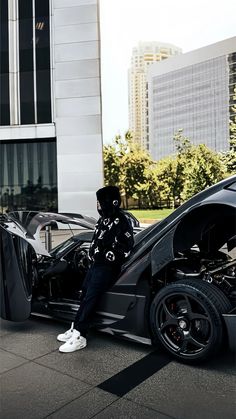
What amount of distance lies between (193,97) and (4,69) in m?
54.7

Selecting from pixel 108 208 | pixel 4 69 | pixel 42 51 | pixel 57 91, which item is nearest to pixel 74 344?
pixel 108 208

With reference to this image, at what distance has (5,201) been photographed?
2089 centimetres

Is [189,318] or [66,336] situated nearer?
[189,318]

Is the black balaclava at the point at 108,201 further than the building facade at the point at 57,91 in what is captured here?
No

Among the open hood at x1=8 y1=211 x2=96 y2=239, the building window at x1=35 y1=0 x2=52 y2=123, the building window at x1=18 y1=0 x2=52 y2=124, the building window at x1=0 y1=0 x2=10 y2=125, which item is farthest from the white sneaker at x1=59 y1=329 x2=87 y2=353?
the building window at x1=0 y1=0 x2=10 y2=125

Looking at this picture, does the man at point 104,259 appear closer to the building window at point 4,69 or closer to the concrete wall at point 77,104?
the concrete wall at point 77,104

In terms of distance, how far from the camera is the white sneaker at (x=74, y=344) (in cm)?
331

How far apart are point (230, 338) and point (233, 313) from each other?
18 cm

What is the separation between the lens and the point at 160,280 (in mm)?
3439

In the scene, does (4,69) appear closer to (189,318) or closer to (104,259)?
(104,259)

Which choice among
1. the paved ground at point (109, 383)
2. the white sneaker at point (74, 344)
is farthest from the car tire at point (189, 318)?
the white sneaker at point (74, 344)

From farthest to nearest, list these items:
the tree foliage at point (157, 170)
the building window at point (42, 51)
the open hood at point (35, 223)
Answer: the tree foliage at point (157, 170), the building window at point (42, 51), the open hood at point (35, 223)

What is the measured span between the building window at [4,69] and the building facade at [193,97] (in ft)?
127

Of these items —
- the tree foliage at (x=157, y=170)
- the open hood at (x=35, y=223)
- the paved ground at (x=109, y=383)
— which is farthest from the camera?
the tree foliage at (x=157, y=170)
